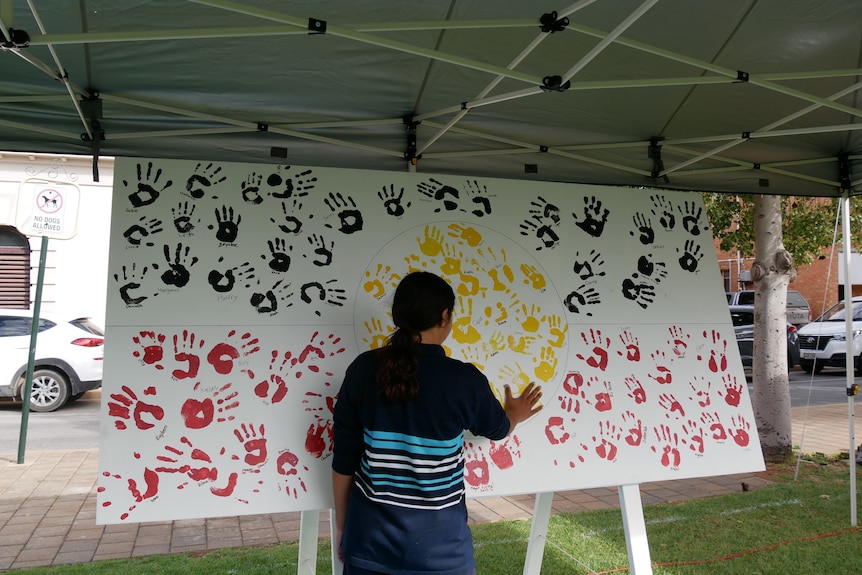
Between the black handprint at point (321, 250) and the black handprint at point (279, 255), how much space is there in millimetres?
86

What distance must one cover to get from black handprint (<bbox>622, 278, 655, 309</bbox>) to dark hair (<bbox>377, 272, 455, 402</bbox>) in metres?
1.17

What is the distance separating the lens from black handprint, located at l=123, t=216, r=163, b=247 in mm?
2268

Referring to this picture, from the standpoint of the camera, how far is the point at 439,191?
2652 millimetres

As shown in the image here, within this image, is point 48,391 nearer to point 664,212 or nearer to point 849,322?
point 664,212

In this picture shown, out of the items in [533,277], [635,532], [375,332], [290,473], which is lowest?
[635,532]

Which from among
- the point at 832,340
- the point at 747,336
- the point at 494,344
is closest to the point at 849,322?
the point at 494,344

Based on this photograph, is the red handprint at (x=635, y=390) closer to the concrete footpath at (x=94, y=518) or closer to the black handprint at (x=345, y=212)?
the black handprint at (x=345, y=212)

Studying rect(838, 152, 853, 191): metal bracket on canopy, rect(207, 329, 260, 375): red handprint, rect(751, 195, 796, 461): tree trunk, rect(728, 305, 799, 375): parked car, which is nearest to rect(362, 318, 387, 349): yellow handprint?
rect(207, 329, 260, 375): red handprint

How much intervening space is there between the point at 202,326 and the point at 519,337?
44.6 inches

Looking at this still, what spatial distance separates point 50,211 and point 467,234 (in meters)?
4.46

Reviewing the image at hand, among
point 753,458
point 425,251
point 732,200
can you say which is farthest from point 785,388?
point 425,251

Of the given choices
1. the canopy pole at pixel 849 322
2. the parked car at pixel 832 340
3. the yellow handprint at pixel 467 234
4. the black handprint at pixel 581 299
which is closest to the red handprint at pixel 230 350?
the yellow handprint at pixel 467 234

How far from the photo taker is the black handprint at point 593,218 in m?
2.80

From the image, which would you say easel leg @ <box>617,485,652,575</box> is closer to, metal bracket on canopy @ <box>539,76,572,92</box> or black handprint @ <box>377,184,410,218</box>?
black handprint @ <box>377,184,410,218</box>
